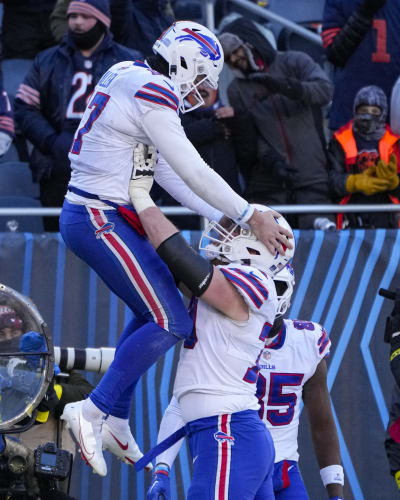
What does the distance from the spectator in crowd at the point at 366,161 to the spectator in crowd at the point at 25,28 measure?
2.34 m

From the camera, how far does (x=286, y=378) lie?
17.5 feet

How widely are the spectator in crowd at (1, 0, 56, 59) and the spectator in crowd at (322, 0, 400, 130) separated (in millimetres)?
2082

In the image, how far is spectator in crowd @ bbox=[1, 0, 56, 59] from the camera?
8266 mm

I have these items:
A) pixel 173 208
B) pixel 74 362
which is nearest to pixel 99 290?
pixel 173 208

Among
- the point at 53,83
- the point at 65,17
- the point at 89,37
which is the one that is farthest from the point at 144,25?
the point at 53,83

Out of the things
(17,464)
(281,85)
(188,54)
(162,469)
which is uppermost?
(188,54)

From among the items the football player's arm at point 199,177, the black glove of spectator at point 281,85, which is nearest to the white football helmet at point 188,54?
the football player's arm at point 199,177

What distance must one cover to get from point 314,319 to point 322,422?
1802mm

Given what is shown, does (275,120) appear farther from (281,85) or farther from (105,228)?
(105,228)

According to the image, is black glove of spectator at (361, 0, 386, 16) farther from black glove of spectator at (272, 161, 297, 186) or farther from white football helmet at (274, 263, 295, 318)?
white football helmet at (274, 263, 295, 318)

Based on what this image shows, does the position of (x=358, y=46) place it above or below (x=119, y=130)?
below

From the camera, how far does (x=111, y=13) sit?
808cm

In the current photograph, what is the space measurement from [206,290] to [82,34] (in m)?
3.59

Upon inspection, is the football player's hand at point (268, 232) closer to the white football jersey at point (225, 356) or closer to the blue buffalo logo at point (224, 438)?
the white football jersey at point (225, 356)
